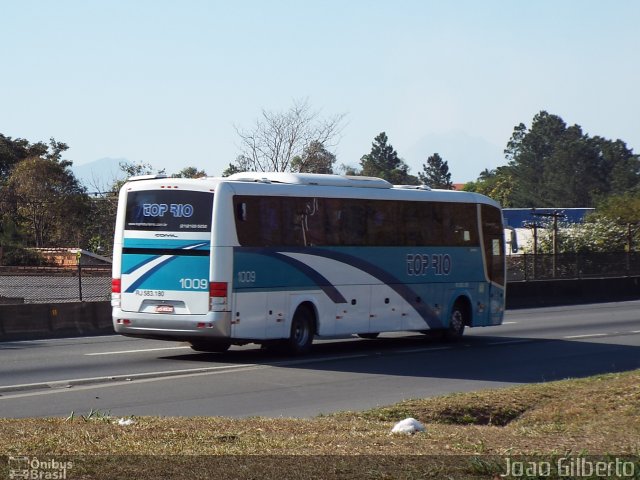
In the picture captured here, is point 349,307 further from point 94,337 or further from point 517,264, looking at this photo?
point 517,264

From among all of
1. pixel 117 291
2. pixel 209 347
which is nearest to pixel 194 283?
pixel 117 291

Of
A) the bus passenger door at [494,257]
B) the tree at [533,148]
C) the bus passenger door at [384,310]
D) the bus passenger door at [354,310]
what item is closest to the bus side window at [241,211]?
the bus passenger door at [354,310]

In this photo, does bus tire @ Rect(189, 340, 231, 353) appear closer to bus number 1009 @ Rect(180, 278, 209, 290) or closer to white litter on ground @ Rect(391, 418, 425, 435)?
bus number 1009 @ Rect(180, 278, 209, 290)

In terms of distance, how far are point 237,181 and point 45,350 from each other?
5.26m

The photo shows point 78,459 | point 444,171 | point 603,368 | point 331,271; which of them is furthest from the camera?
point 444,171

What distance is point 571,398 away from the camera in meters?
13.0

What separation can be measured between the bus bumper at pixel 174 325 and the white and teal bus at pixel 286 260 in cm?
2

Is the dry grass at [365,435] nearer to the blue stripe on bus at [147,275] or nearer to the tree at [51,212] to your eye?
the blue stripe on bus at [147,275]

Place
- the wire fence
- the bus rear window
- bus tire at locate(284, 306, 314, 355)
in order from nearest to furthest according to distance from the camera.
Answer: the bus rear window → bus tire at locate(284, 306, 314, 355) → the wire fence

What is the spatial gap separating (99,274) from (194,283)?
54.9ft

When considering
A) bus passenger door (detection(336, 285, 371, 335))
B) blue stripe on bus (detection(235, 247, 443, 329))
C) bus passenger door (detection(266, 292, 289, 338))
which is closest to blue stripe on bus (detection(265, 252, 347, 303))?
blue stripe on bus (detection(235, 247, 443, 329))

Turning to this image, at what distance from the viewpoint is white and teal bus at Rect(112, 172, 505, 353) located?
18484 mm

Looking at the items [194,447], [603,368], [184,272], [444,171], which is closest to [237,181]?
[184,272]

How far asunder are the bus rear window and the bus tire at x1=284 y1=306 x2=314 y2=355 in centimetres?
271
